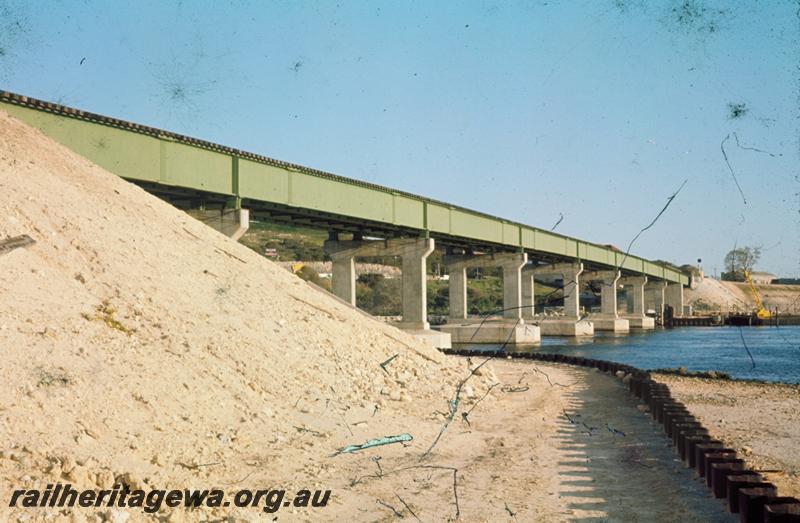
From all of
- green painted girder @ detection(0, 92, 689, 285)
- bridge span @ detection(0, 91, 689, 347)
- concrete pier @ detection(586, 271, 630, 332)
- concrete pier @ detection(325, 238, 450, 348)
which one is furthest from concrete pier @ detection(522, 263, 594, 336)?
concrete pier @ detection(325, 238, 450, 348)

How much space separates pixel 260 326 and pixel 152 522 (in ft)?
27.9

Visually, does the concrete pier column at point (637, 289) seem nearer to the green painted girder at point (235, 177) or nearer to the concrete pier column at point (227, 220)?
the green painted girder at point (235, 177)

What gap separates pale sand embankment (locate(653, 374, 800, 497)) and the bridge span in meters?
5.74

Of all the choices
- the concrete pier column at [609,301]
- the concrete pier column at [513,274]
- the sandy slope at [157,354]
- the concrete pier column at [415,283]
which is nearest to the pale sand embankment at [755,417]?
the sandy slope at [157,354]

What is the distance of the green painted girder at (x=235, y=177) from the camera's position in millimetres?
24094

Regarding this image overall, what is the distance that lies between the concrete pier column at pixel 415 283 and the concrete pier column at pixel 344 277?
4.40 metres

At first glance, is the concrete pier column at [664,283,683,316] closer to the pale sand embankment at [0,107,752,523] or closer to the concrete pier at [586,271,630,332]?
the concrete pier at [586,271,630,332]

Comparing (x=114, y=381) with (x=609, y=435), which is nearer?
(x=114, y=381)

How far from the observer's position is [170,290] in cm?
1491

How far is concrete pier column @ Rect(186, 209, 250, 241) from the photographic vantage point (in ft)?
101

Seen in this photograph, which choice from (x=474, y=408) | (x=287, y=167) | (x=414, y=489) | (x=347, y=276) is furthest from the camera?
(x=347, y=276)

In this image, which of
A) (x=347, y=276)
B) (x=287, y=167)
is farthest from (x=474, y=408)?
(x=347, y=276)

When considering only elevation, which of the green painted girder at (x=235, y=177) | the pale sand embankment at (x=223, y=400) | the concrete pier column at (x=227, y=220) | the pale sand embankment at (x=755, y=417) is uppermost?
the green painted girder at (x=235, y=177)

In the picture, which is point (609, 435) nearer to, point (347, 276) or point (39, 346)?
point (39, 346)
